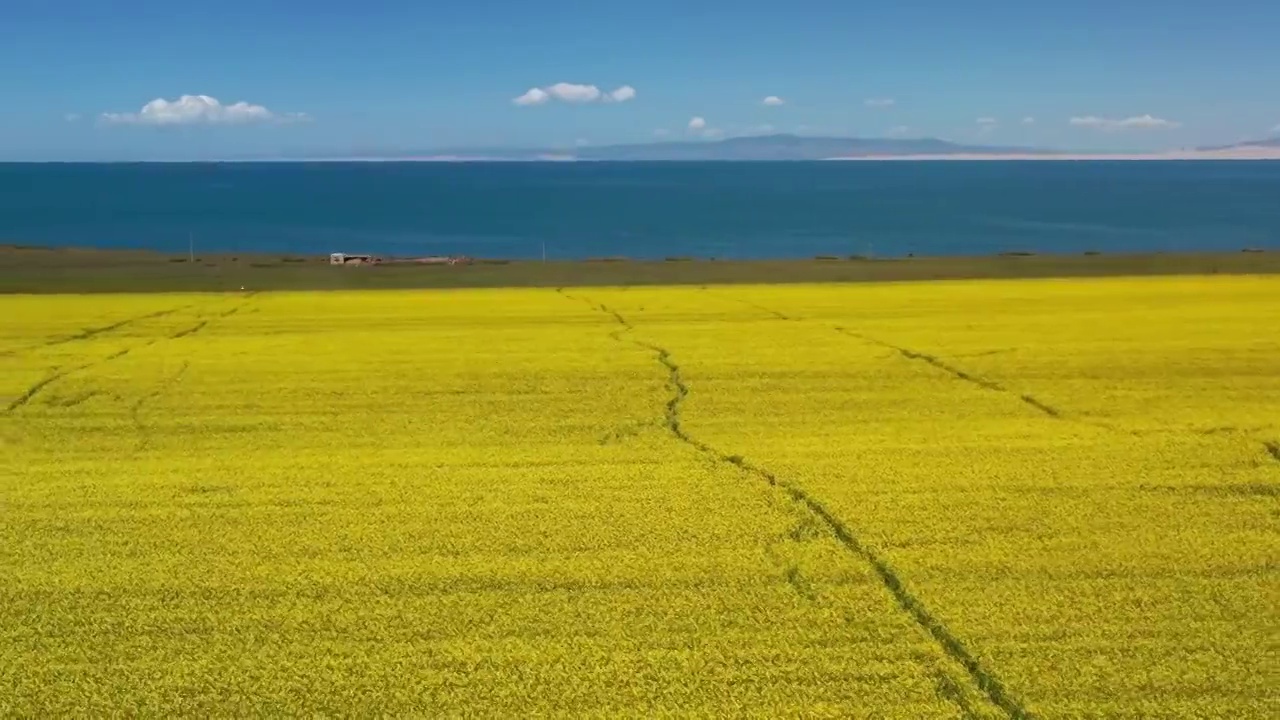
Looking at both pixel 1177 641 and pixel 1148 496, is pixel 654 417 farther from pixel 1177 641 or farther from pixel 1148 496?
pixel 1177 641

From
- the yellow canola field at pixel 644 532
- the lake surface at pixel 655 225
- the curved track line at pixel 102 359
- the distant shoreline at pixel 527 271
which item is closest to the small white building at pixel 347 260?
the distant shoreline at pixel 527 271

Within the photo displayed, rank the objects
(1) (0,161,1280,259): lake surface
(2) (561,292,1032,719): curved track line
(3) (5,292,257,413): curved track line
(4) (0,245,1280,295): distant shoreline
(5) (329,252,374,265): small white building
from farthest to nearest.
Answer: (1) (0,161,1280,259): lake surface < (5) (329,252,374,265): small white building < (4) (0,245,1280,295): distant shoreline < (3) (5,292,257,413): curved track line < (2) (561,292,1032,719): curved track line

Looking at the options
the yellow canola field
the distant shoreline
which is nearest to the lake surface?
the distant shoreline

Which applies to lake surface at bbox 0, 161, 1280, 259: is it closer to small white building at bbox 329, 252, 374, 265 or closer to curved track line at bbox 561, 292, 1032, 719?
small white building at bbox 329, 252, 374, 265

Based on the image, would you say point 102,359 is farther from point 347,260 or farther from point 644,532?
point 347,260

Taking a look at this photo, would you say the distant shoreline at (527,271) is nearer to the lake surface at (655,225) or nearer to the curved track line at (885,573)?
the lake surface at (655,225)

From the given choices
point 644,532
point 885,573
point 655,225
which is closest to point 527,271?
point 644,532

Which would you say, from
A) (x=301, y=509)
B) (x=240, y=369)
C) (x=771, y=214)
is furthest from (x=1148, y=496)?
(x=771, y=214)

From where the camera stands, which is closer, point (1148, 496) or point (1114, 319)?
point (1148, 496)
